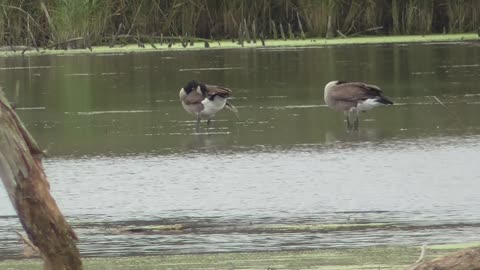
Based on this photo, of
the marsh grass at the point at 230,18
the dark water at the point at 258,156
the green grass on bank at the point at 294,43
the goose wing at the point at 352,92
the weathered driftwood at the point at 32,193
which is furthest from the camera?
the marsh grass at the point at 230,18

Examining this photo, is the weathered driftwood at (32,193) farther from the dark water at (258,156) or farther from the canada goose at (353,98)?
the canada goose at (353,98)

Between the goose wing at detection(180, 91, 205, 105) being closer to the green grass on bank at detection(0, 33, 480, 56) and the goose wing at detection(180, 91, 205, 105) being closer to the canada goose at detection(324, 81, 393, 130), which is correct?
the canada goose at detection(324, 81, 393, 130)

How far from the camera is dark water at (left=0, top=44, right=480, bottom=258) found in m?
9.83

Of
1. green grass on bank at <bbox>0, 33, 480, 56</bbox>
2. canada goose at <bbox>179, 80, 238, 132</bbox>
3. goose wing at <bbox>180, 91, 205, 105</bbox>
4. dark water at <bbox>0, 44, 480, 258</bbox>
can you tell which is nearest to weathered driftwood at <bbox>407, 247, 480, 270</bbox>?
dark water at <bbox>0, 44, 480, 258</bbox>

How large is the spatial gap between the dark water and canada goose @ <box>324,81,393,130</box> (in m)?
0.28

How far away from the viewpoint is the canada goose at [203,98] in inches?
637

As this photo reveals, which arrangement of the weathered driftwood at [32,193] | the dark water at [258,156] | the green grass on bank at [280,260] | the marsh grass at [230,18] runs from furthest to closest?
1. the marsh grass at [230,18]
2. the dark water at [258,156]
3. the green grass on bank at [280,260]
4. the weathered driftwood at [32,193]

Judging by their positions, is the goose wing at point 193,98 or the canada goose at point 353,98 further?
the goose wing at point 193,98

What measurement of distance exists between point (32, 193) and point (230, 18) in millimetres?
24486

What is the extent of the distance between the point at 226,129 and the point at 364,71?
680 cm

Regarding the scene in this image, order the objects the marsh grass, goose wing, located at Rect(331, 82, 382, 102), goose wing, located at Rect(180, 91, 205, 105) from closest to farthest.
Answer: goose wing, located at Rect(331, 82, 382, 102), goose wing, located at Rect(180, 91, 205, 105), the marsh grass

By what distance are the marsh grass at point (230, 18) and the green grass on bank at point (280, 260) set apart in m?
21.4

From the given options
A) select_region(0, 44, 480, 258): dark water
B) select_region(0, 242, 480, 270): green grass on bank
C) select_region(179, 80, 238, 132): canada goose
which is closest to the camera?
select_region(0, 242, 480, 270): green grass on bank

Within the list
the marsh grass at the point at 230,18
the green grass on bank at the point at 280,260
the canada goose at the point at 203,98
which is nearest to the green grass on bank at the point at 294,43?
the marsh grass at the point at 230,18
